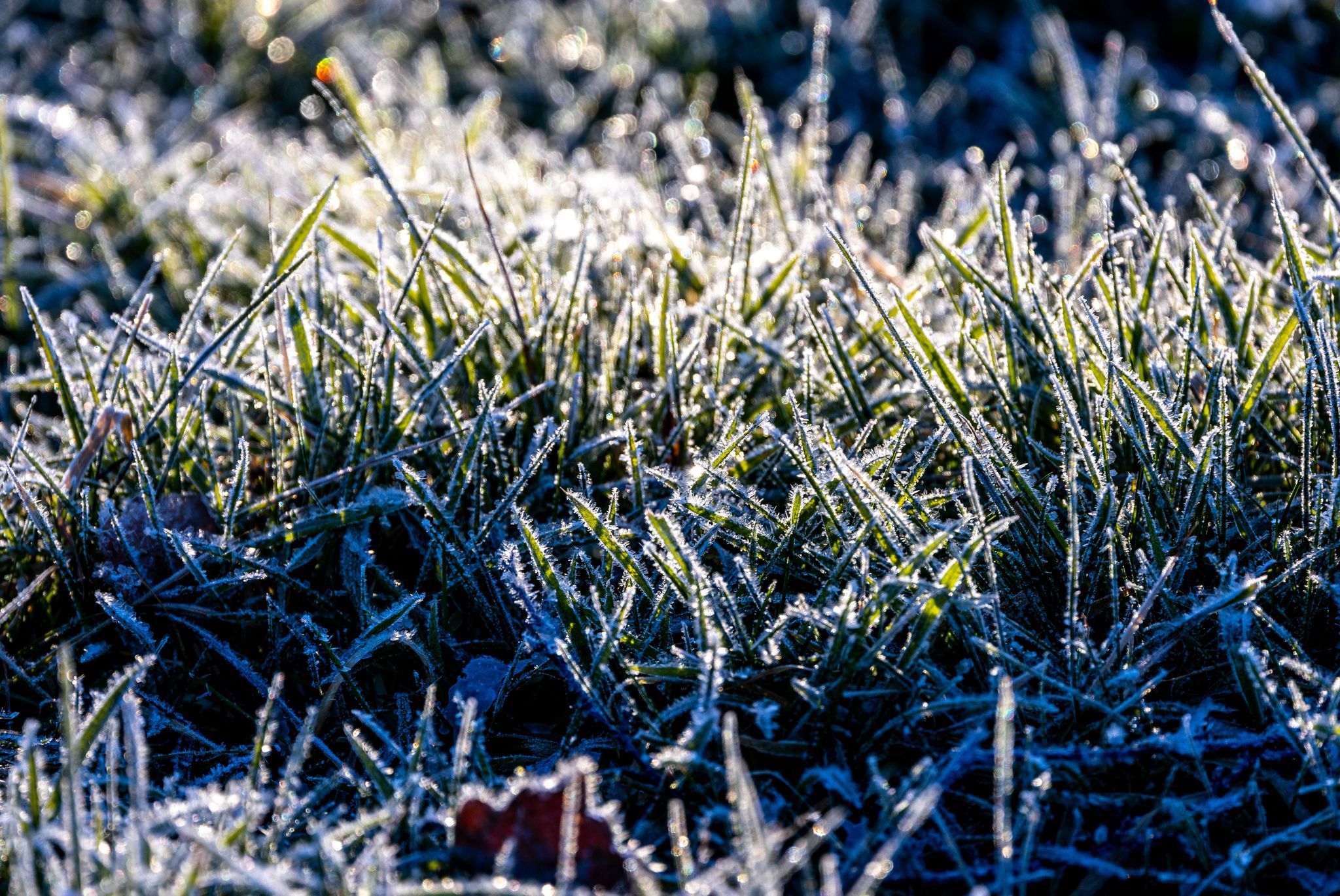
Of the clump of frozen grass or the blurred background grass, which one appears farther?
the blurred background grass

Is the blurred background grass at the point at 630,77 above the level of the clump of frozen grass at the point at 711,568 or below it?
above

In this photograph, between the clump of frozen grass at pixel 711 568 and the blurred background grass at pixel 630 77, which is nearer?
the clump of frozen grass at pixel 711 568

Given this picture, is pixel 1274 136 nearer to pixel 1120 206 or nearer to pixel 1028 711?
pixel 1120 206

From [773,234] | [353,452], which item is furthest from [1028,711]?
[773,234]

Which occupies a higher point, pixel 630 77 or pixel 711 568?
pixel 630 77

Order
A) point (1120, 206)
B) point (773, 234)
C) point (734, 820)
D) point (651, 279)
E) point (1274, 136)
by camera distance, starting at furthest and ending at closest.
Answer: point (1274, 136) < point (1120, 206) < point (773, 234) < point (651, 279) < point (734, 820)

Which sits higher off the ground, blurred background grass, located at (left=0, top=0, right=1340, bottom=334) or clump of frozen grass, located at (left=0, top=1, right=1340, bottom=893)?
blurred background grass, located at (left=0, top=0, right=1340, bottom=334)

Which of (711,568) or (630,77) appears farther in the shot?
(630,77)

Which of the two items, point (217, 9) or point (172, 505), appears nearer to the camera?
point (172, 505)
